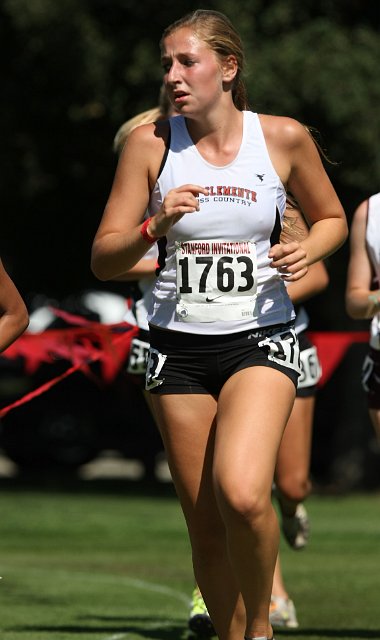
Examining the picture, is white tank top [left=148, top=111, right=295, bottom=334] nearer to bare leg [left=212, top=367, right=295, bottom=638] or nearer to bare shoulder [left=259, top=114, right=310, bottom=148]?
bare shoulder [left=259, top=114, right=310, bottom=148]

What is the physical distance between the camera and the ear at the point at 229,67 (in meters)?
5.33

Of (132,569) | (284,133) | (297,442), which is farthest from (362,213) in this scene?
(132,569)

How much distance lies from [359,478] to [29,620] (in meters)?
13.2

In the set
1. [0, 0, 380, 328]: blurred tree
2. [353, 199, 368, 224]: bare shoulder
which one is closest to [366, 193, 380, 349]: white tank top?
[353, 199, 368, 224]: bare shoulder

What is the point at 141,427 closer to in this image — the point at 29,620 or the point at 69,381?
the point at 69,381

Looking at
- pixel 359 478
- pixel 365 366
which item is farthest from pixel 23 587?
pixel 359 478

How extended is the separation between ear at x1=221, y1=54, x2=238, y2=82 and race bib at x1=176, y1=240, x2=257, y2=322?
0.65 metres

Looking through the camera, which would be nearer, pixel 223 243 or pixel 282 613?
pixel 223 243

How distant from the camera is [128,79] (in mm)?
16703

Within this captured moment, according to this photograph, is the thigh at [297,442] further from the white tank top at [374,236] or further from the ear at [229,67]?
the ear at [229,67]

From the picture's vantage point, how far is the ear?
17.5 feet

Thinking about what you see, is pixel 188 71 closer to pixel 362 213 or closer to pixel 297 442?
pixel 362 213

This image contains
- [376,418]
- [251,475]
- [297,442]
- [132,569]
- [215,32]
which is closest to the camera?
[251,475]

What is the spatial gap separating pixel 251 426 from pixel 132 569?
6.14 metres
